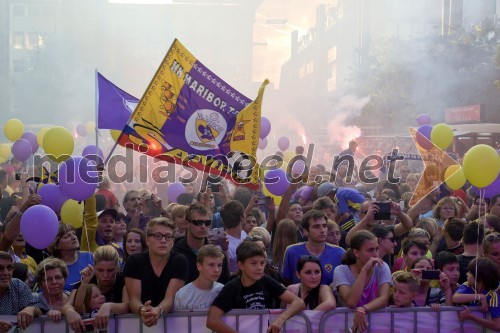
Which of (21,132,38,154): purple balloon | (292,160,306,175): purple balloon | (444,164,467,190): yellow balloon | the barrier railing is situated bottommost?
the barrier railing

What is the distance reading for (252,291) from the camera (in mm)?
4984

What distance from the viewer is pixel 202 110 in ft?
27.7

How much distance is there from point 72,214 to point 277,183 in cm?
256

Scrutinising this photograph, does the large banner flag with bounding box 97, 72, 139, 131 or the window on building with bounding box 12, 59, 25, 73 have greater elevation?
the window on building with bounding box 12, 59, 25, 73

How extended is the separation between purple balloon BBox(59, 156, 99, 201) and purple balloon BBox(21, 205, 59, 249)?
93 cm

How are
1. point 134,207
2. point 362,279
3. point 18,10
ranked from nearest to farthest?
point 362,279
point 134,207
point 18,10

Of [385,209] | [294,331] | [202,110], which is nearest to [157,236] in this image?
[294,331]

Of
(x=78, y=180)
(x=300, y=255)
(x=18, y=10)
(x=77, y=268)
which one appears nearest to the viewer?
(x=300, y=255)

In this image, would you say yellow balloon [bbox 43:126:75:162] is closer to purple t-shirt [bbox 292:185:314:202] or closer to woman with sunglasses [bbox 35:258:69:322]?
purple t-shirt [bbox 292:185:314:202]

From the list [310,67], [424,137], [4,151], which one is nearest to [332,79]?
[310,67]

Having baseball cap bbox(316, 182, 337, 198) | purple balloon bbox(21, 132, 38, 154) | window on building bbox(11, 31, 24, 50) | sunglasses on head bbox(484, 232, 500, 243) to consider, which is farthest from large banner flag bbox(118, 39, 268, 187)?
window on building bbox(11, 31, 24, 50)

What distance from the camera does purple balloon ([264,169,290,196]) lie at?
8914mm

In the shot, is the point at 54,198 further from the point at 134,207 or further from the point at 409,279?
the point at 409,279

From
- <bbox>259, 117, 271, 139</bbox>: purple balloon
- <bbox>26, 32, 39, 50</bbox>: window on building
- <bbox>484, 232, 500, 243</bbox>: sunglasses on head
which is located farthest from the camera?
<bbox>26, 32, 39, 50</bbox>: window on building
